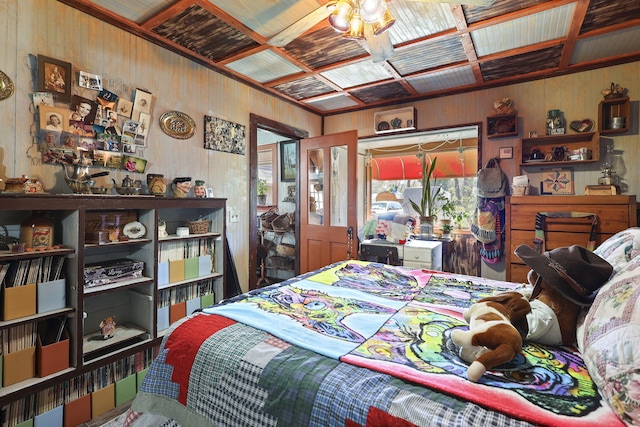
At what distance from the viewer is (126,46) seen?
229 centimetres

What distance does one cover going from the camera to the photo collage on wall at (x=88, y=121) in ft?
6.19

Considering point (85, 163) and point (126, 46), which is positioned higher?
point (126, 46)

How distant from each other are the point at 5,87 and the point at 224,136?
5.02ft

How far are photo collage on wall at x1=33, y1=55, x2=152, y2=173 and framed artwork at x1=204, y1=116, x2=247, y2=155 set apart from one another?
54 centimetres

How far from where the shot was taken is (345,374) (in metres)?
0.93

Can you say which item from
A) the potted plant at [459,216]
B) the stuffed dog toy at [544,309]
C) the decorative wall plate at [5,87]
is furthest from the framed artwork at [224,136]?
the potted plant at [459,216]

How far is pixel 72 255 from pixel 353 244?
2530mm

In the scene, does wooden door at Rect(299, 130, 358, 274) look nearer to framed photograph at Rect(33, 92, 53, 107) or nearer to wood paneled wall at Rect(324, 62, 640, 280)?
wood paneled wall at Rect(324, 62, 640, 280)

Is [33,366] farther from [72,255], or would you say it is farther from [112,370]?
[72,255]

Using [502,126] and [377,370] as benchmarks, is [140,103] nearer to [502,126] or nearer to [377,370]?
[377,370]

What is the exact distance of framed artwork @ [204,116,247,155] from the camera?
9.45 feet

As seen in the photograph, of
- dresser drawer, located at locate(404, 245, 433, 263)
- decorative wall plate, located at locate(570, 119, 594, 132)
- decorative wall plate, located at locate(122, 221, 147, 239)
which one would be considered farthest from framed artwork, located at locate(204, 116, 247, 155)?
decorative wall plate, located at locate(570, 119, 594, 132)

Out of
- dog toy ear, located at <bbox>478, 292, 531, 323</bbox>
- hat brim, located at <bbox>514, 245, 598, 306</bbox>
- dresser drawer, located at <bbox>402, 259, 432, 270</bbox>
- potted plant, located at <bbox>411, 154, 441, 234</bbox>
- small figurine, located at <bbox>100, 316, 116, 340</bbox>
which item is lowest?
small figurine, located at <bbox>100, 316, 116, 340</bbox>

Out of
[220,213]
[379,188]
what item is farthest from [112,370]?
[379,188]
